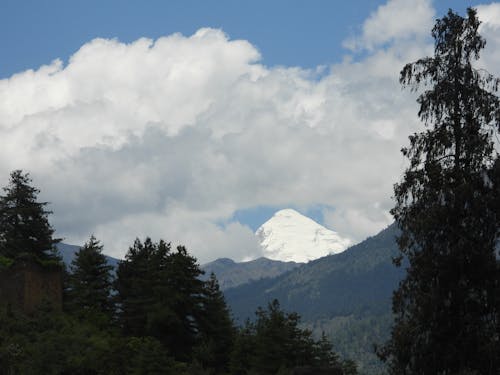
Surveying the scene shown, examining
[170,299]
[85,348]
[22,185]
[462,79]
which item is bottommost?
[85,348]

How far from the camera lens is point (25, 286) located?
52.5 metres

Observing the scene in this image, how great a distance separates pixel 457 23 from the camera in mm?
29141

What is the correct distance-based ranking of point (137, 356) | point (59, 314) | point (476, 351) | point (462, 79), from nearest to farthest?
point (476, 351) → point (462, 79) → point (137, 356) → point (59, 314)

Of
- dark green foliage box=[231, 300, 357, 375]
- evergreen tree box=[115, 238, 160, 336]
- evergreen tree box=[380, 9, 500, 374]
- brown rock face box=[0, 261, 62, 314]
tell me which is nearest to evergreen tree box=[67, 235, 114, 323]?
evergreen tree box=[115, 238, 160, 336]

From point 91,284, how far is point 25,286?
31.7 feet

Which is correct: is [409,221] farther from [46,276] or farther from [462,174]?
[46,276]

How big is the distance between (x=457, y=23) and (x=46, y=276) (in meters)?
37.0

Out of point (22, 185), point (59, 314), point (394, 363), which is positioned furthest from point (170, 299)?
point (394, 363)

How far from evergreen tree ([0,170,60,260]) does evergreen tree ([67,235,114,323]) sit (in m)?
3.54

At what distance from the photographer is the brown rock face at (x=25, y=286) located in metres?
52.5

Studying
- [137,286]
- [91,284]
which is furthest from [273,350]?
[91,284]

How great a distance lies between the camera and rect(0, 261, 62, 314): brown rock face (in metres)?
52.5

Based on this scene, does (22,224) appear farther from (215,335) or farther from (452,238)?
(452,238)

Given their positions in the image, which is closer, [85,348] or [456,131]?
[456,131]
